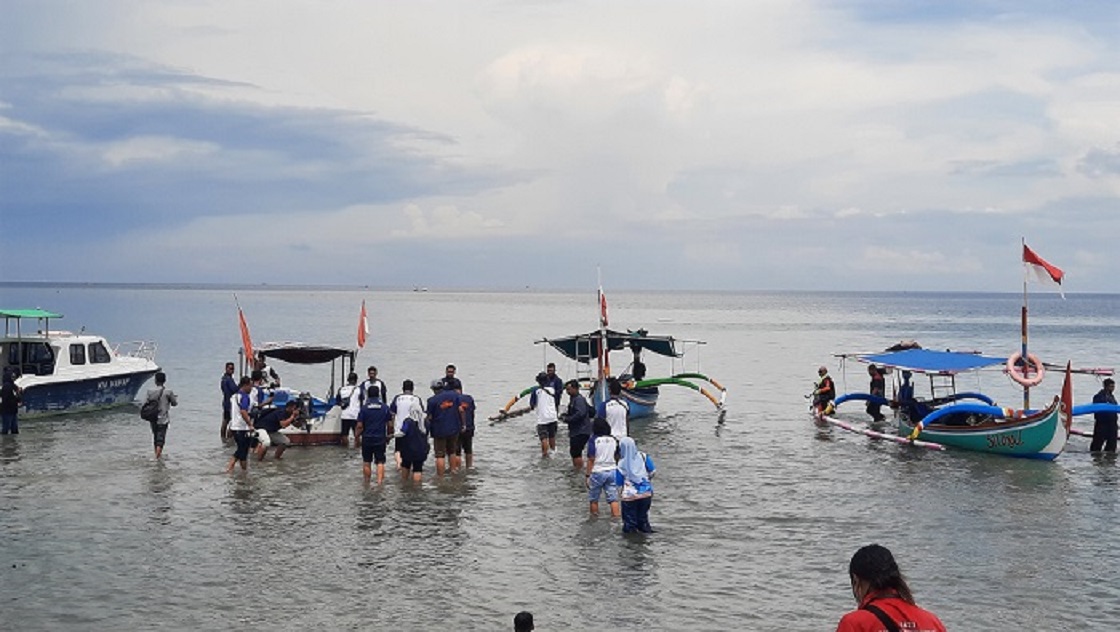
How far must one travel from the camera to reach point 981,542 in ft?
48.6

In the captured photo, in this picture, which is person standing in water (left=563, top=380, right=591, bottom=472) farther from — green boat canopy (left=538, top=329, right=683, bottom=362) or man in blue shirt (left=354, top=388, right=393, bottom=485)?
green boat canopy (left=538, top=329, right=683, bottom=362)

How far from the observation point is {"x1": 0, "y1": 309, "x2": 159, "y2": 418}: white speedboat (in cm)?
2783

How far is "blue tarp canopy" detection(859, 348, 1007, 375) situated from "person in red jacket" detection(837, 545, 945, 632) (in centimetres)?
2110

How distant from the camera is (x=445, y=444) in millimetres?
19328

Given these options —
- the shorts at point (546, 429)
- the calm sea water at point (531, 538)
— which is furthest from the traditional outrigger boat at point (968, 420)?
the shorts at point (546, 429)

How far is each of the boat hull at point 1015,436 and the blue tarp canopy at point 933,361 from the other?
204 centimetres

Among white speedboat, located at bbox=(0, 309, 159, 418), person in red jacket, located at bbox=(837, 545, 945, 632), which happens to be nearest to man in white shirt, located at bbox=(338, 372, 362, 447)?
white speedboat, located at bbox=(0, 309, 159, 418)

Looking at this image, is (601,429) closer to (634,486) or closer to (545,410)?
(634,486)

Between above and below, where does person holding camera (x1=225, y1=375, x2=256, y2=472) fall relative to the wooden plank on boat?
above

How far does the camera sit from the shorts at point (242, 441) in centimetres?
1898

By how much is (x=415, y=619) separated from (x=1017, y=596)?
7020 millimetres

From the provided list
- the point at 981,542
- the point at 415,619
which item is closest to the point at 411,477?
the point at 415,619

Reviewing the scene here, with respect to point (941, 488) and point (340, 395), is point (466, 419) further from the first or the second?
point (941, 488)

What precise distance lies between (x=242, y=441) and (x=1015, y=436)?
51.2ft
